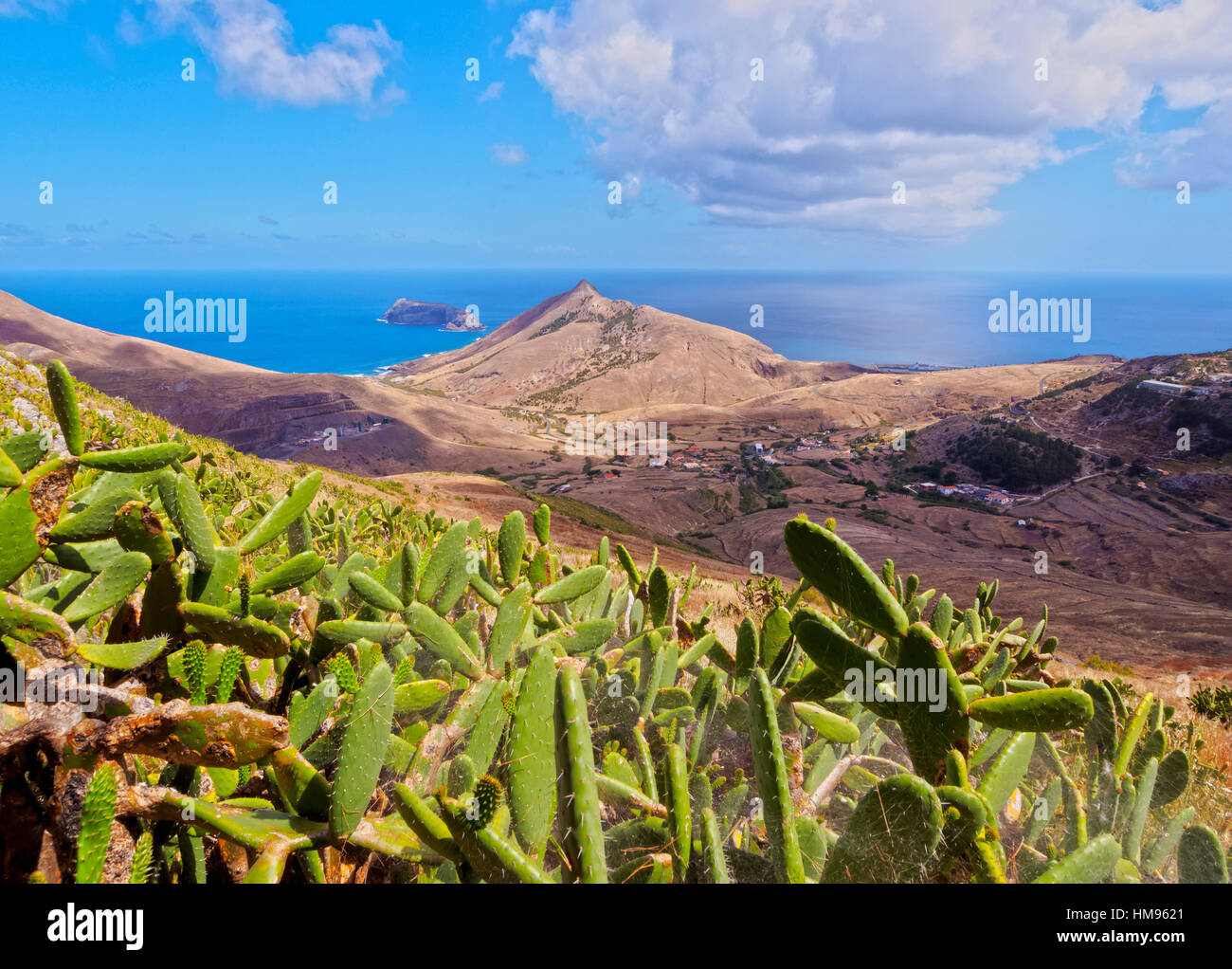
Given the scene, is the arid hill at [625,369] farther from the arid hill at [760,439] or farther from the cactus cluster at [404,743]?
the cactus cluster at [404,743]

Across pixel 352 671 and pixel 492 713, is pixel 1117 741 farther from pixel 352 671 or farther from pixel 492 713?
pixel 352 671

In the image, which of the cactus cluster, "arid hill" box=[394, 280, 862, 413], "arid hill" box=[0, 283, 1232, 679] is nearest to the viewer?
the cactus cluster

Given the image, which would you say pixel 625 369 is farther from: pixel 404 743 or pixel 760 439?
pixel 404 743

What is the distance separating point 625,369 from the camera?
364 ft

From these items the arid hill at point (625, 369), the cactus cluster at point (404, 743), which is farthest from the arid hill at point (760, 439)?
the cactus cluster at point (404, 743)

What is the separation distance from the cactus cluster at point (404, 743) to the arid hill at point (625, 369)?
97871mm

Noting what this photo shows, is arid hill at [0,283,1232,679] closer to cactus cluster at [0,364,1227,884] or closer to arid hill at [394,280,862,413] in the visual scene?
arid hill at [394,280,862,413]

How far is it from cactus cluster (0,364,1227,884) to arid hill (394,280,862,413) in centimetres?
9787

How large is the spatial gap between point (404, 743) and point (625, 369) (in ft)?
364

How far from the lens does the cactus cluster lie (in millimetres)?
1527

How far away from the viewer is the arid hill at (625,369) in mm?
106375

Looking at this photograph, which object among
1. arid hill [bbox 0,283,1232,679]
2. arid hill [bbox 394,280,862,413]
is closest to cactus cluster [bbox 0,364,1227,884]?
arid hill [bbox 0,283,1232,679]

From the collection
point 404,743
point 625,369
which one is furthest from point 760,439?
point 404,743
